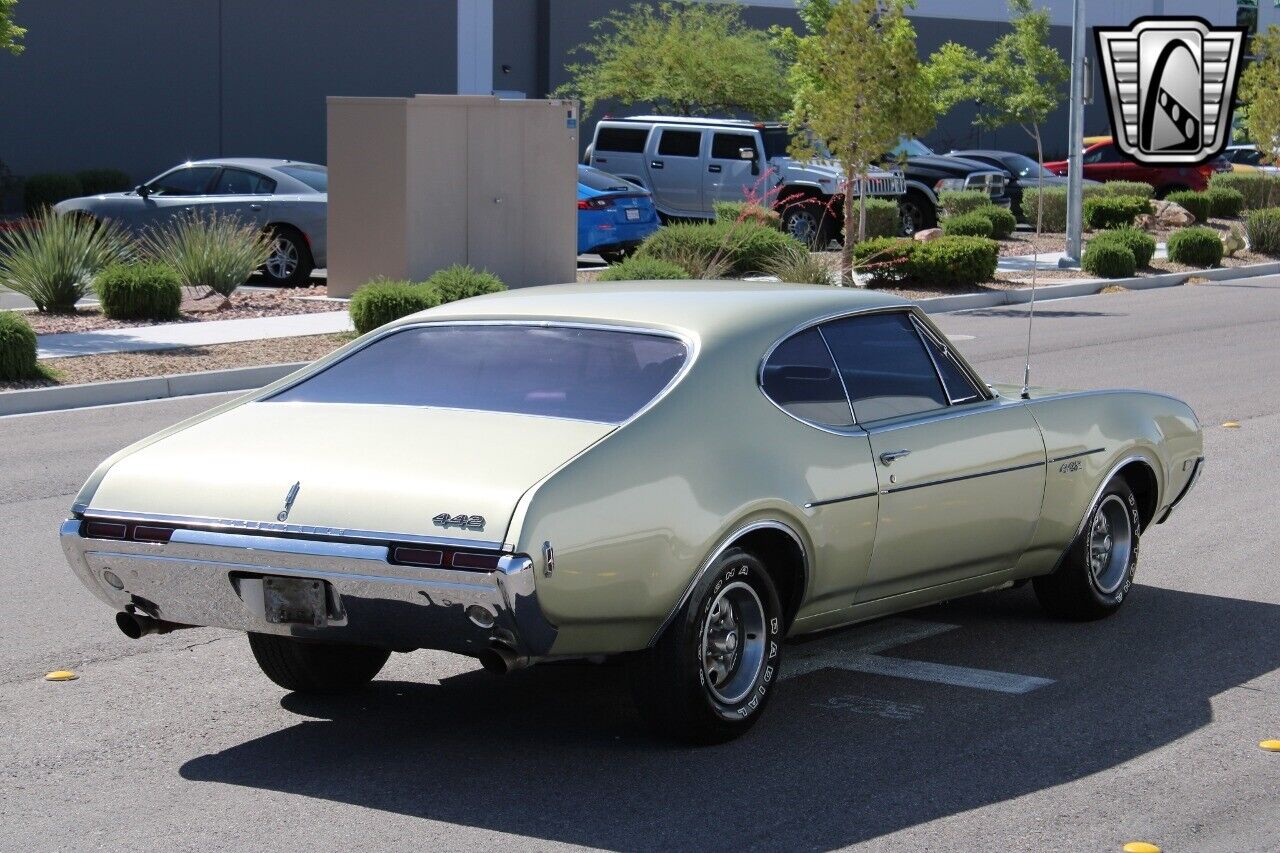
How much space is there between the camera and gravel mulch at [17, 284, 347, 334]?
1873 centimetres

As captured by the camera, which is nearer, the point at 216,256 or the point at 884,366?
the point at 884,366

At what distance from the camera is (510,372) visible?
5980mm

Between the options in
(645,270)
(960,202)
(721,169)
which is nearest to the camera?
(645,270)

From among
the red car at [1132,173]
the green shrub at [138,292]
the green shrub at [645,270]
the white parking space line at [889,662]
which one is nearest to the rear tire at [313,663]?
the white parking space line at [889,662]

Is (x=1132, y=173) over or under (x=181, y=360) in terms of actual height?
over

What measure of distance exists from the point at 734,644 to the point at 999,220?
1077 inches

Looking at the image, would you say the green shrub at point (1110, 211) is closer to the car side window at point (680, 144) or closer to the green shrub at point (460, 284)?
the car side window at point (680, 144)

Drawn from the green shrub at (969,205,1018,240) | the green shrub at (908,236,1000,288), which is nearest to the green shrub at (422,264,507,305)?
the green shrub at (908,236,1000,288)

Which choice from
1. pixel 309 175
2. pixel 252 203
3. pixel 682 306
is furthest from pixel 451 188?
pixel 682 306

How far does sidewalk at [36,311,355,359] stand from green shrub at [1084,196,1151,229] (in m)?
18.1

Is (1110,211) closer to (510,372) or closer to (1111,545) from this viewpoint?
(1111,545)

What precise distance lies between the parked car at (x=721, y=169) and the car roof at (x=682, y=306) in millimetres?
21420

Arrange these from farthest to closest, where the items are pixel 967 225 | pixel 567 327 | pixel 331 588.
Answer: pixel 967 225 < pixel 567 327 < pixel 331 588

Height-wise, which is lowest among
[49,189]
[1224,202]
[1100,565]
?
[1100,565]
